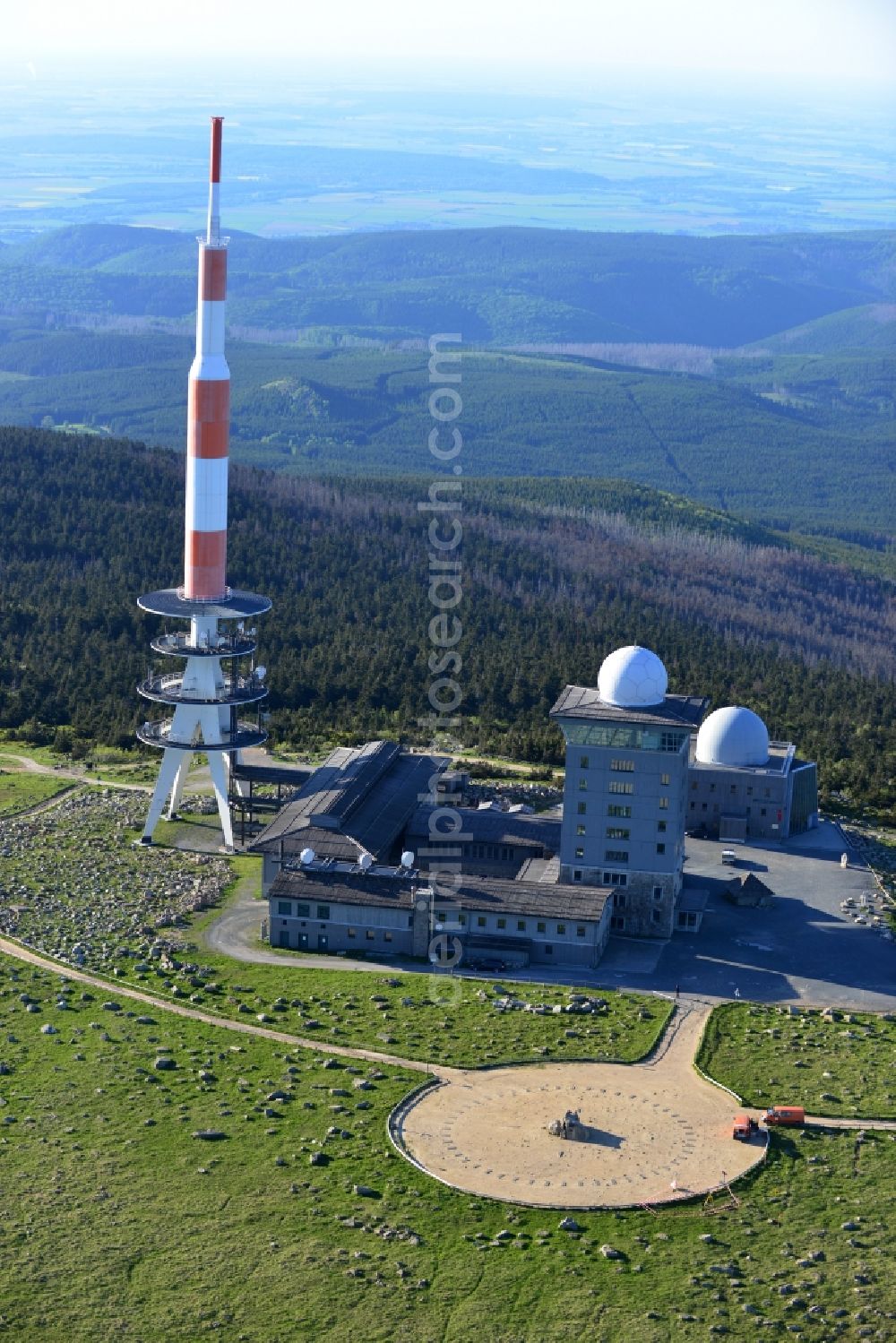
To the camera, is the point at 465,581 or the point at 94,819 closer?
the point at 94,819

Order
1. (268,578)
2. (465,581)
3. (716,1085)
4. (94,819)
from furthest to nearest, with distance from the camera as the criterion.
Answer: (465,581) < (268,578) < (94,819) < (716,1085)

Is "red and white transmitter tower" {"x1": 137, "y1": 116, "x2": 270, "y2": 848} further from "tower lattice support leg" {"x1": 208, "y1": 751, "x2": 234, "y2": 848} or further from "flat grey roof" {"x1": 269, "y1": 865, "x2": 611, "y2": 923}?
"flat grey roof" {"x1": 269, "y1": 865, "x2": 611, "y2": 923}

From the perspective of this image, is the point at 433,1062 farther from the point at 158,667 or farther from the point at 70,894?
the point at 158,667

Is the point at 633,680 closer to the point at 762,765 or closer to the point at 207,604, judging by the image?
the point at 762,765

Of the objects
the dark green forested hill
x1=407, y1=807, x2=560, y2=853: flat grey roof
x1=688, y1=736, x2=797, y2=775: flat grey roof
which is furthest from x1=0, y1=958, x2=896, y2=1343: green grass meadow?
the dark green forested hill

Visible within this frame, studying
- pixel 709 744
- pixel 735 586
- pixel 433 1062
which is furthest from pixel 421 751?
pixel 735 586

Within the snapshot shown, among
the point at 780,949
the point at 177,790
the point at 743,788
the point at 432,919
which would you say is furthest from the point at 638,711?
the point at 177,790
